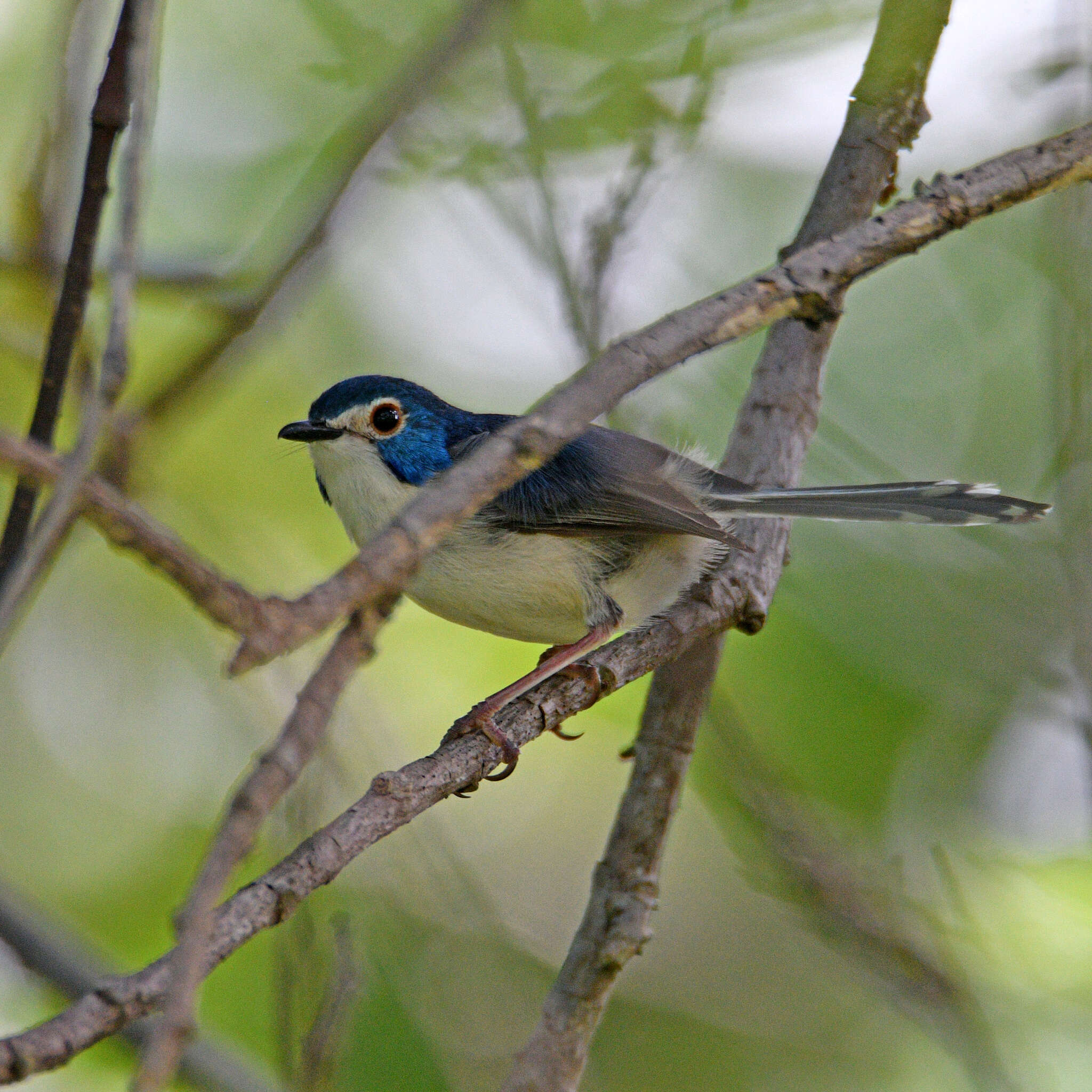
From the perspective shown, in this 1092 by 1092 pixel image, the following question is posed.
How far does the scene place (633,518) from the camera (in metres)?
3.63

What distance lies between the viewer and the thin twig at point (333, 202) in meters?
3.38

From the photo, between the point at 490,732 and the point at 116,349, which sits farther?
the point at 490,732

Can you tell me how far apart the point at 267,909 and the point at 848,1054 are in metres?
3.63

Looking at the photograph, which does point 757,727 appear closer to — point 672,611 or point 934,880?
point 934,880

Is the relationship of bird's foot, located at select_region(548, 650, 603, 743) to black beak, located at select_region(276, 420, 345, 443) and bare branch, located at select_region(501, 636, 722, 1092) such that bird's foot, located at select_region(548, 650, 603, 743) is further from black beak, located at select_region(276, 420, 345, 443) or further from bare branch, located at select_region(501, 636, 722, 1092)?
black beak, located at select_region(276, 420, 345, 443)

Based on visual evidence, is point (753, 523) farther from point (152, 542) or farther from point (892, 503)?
point (152, 542)

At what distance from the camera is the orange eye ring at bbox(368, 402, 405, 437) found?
3908 millimetres

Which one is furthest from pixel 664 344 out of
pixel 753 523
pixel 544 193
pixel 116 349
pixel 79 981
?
pixel 79 981

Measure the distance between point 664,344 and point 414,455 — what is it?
6.69ft

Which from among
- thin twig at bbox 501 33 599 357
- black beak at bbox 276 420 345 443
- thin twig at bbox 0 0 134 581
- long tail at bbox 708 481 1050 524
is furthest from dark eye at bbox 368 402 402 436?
thin twig at bbox 0 0 134 581

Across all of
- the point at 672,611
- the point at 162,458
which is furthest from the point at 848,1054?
the point at 162,458

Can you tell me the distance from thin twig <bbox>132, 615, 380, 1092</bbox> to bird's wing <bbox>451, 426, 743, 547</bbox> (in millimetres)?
2325

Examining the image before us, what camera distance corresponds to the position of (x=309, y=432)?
387cm

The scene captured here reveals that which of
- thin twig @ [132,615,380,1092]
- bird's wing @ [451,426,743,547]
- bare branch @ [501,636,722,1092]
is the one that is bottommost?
thin twig @ [132,615,380,1092]
